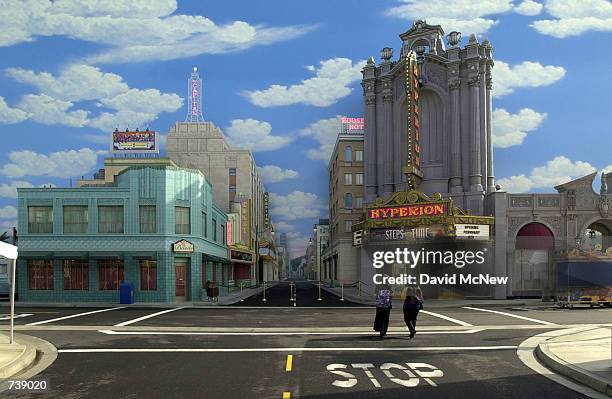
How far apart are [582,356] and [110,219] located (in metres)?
33.4

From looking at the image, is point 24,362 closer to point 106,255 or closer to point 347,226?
point 106,255

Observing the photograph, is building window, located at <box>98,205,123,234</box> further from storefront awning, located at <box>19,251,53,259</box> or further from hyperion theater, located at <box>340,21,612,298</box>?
hyperion theater, located at <box>340,21,612,298</box>

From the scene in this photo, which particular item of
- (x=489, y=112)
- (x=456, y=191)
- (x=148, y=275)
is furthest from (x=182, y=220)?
(x=489, y=112)

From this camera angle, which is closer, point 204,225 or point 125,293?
point 125,293

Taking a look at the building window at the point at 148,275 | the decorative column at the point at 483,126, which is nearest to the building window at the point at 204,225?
the building window at the point at 148,275

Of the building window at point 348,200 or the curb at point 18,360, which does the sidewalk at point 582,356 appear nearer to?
the curb at point 18,360

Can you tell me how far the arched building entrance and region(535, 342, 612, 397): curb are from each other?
1145 inches

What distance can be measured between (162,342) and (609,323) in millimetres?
17015

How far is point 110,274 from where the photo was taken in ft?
133

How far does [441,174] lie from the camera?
50156 millimetres

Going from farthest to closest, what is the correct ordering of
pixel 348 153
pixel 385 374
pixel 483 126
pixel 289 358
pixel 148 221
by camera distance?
pixel 348 153
pixel 483 126
pixel 148 221
pixel 289 358
pixel 385 374

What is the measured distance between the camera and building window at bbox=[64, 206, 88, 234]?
1606 inches

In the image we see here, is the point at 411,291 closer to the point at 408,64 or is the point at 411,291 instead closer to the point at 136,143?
the point at 408,64

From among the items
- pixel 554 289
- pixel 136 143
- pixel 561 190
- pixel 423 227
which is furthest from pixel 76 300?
pixel 136 143
